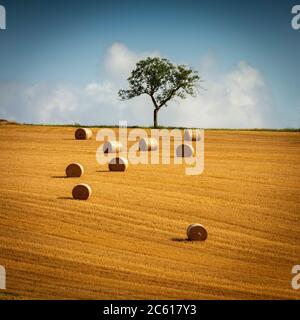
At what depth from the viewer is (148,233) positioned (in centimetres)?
1584

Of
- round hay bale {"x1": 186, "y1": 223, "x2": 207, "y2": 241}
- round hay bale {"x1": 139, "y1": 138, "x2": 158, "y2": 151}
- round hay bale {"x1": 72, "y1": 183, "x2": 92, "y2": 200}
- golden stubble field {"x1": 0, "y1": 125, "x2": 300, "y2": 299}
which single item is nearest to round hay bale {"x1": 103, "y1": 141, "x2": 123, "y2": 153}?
round hay bale {"x1": 139, "y1": 138, "x2": 158, "y2": 151}

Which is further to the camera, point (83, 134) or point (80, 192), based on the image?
point (83, 134)

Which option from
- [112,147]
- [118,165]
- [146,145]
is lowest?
[118,165]

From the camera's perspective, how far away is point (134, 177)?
23094 mm

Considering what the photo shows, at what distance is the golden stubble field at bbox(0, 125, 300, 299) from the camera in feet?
40.9

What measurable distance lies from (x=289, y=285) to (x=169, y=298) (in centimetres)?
290

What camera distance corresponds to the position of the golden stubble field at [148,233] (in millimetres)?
12469

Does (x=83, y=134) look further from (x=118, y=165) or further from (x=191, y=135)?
(x=118, y=165)

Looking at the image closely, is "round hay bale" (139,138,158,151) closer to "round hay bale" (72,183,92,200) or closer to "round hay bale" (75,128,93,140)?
"round hay bale" (75,128,93,140)

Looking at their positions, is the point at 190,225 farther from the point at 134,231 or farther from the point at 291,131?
the point at 291,131

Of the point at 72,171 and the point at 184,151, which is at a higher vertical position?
the point at 184,151

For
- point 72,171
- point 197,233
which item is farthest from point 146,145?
point 197,233

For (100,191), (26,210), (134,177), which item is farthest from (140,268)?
(134,177)

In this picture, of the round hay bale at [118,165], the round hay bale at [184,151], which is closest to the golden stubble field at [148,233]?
the round hay bale at [118,165]
